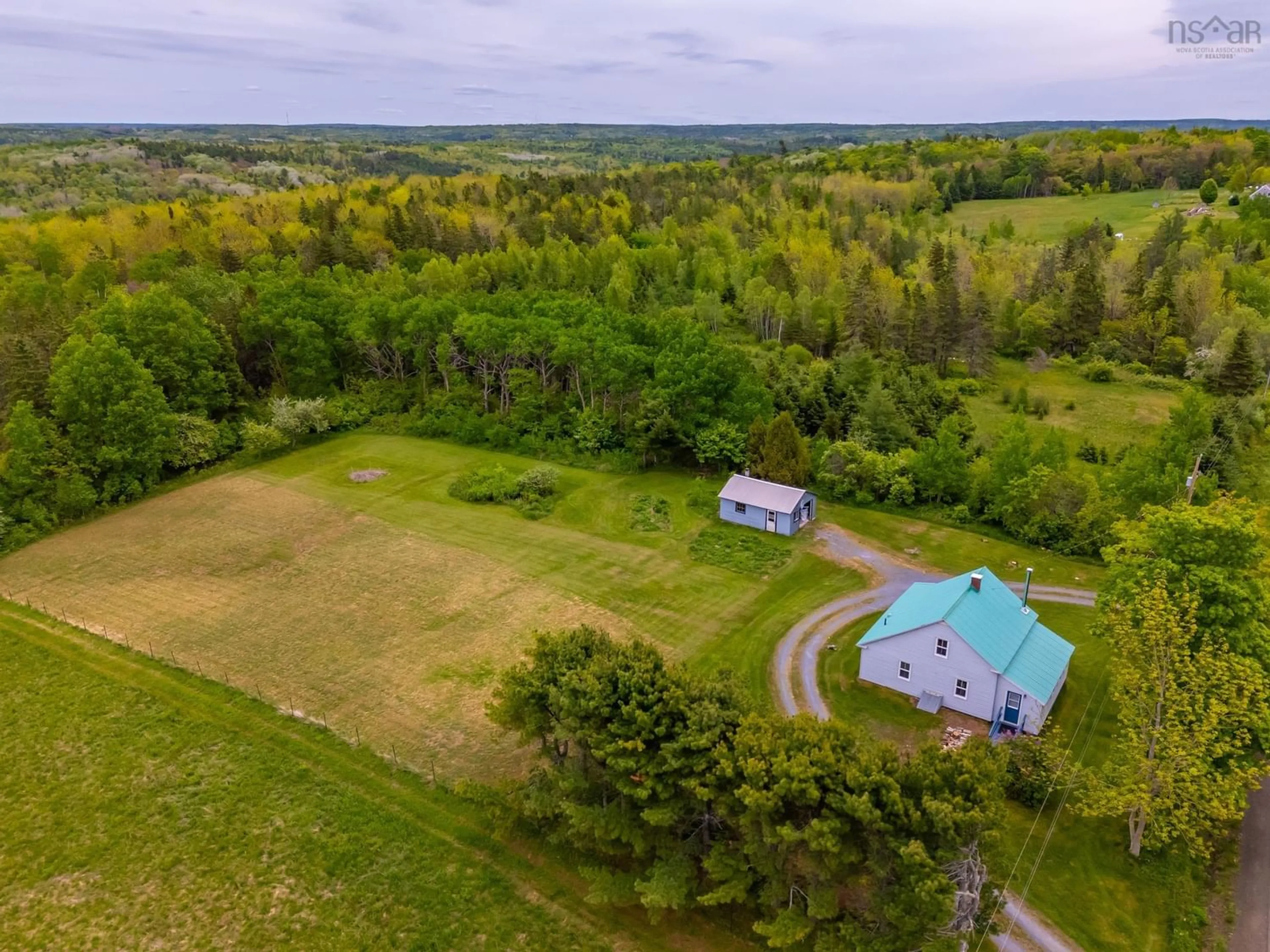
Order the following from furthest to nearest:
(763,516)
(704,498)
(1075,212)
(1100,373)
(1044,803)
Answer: (1075,212) → (1100,373) → (704,498) → (763,516) → (1044,803)

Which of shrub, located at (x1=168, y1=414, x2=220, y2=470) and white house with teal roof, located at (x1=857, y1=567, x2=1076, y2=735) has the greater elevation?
shrub, located at (x1=168, y1=414, x2=220, y2=470)

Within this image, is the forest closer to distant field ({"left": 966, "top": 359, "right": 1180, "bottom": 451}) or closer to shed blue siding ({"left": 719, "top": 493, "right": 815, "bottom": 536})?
distant field ({"left": 966, "top": 359, "right": 1180, "bottom": 451})

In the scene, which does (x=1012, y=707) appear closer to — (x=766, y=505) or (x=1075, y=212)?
(x=766, y=505)

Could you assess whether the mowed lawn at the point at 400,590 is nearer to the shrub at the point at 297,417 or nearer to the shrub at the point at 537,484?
the shrub at the point at 537,484

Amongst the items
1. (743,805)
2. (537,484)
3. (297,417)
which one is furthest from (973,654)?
(297,417)

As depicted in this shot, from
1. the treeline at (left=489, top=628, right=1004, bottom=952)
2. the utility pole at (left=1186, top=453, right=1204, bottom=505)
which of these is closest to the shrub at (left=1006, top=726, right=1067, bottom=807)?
the treeline at (left=489, top=628, right=1004, bottom=952)

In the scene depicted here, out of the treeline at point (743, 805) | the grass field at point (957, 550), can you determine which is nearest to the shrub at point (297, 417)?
the grass field at point (957, 550)
